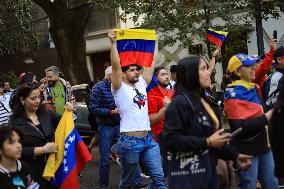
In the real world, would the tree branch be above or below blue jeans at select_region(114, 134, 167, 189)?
above

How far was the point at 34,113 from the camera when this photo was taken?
525cm

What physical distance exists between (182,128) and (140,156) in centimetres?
206

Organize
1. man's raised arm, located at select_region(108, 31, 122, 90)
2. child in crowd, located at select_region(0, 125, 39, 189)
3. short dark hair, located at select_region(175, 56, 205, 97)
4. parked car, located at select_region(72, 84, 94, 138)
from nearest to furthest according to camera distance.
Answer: short dark hair, located at select_region(175, 56, 205, 97)
child in crowd, located at select_region(0, 125, 39, 189)
man's raised arm, located at select_region(108, 31, 122, 90)
parked car, located at select_region(72, 84, 94, 138)

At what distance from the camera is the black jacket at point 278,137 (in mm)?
4840

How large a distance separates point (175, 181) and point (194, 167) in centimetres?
21

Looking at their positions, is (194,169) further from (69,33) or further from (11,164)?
(69,33)

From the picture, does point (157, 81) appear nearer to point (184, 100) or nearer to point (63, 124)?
point (63, 124)

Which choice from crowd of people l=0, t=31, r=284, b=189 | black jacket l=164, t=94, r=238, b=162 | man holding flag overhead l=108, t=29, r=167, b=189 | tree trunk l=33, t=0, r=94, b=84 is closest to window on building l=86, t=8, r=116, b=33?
tree trunk l=33, t=0, r=94, b=84

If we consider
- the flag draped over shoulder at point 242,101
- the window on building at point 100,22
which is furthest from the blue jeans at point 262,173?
the window on building at point 100,22

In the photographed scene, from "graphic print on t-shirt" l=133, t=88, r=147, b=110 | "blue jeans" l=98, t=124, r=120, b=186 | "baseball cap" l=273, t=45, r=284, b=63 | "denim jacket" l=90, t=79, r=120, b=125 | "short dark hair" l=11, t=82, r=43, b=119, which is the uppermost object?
Result: "baseball cap" l=273, t=45, r=284, b=63

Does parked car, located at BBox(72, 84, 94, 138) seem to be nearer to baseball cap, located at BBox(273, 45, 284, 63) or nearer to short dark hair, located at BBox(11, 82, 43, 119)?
baseball cap, located at BBox(273, 45, 284, 63)

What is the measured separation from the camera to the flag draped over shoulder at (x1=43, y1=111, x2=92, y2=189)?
16.9 feet

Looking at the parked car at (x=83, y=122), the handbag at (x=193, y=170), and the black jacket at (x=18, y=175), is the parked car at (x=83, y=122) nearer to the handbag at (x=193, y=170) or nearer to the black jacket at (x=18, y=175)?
the black jacket at (x=18, y=175)

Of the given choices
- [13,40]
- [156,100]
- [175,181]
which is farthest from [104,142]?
[13,40]
